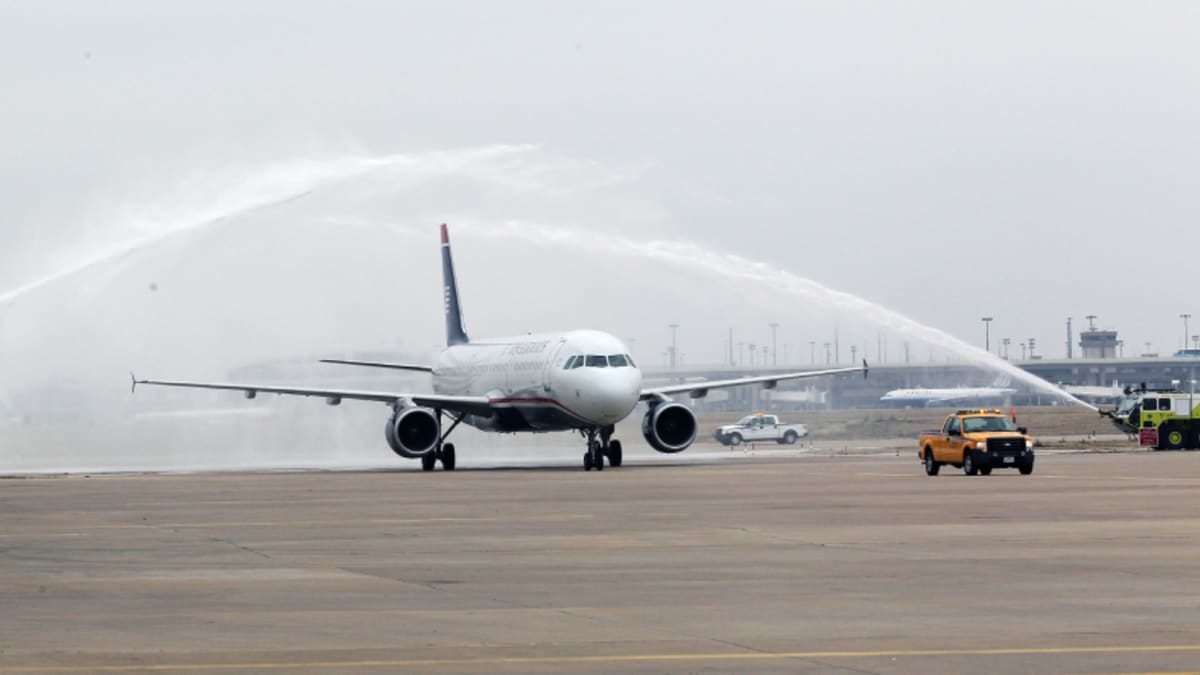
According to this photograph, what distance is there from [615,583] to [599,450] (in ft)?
115

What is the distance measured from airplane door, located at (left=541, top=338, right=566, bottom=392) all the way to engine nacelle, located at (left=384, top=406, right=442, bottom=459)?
164 inches

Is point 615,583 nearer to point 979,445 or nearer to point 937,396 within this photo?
point 979,445

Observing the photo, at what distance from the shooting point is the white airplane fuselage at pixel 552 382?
5331 centimetres

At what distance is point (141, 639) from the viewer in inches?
585

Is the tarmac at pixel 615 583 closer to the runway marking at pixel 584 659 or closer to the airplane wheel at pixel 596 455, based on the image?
the runway marking at pixel 584 659

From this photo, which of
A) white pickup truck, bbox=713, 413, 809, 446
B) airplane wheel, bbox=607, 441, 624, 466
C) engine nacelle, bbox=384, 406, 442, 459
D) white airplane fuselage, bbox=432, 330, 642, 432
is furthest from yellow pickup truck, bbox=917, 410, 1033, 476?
white pickup truck, bbox=713, 413, 809, 446

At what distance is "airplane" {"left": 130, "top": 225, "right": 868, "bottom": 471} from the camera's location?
53656mm

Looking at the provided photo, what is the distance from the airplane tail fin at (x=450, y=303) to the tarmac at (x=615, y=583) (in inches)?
1211

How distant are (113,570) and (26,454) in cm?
7299

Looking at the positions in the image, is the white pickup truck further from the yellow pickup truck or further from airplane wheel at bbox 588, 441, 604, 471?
the yellow pickup truck

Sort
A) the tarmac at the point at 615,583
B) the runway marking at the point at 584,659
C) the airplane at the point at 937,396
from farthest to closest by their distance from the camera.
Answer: the airplane at the point at 937,396
the tarmac at the point at 615,583
the runway marking at the point at 584,659

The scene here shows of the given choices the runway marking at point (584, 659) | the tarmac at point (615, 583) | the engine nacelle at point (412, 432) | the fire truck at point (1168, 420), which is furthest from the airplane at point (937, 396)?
the runway marking at point (584, 659)

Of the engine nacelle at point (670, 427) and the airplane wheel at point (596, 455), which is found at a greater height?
the engine nacelle at point (670, 427)

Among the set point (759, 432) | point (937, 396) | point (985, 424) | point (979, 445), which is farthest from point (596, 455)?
point (937, 396)
